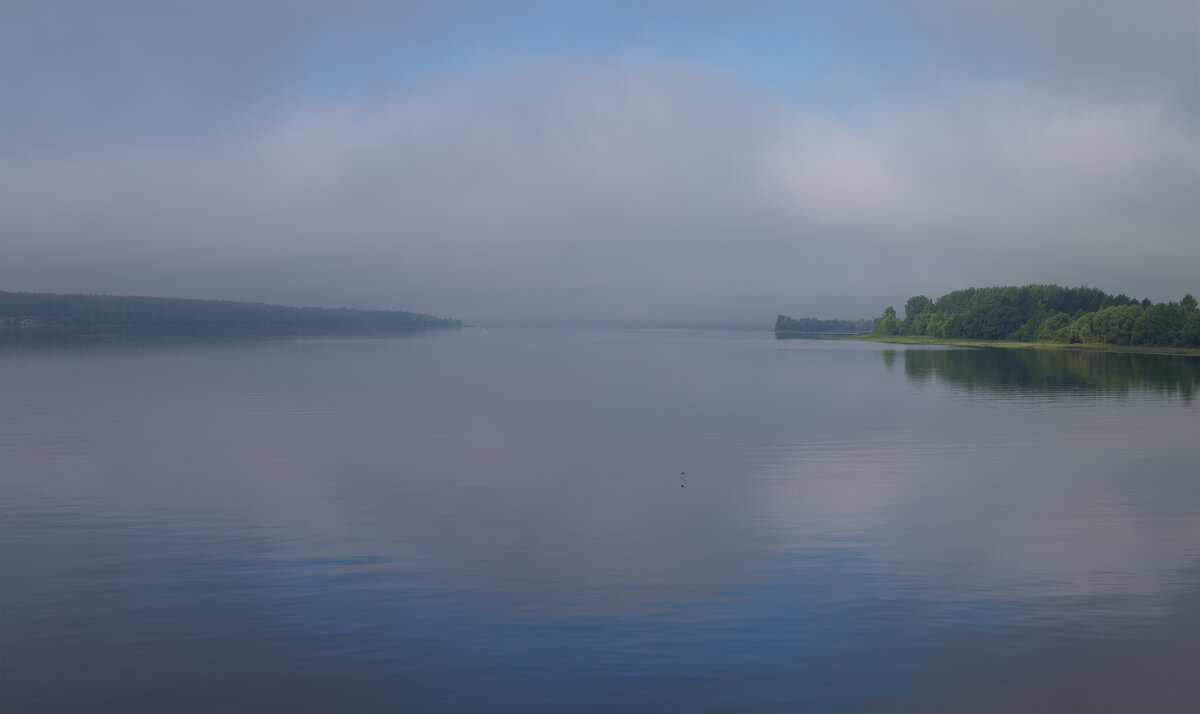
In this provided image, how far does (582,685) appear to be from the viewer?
780 centimetres

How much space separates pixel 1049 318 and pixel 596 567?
12657 centimetres

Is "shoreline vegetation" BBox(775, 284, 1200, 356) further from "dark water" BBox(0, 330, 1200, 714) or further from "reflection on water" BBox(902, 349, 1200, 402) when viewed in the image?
"dark water" BBox(0, 330, 1200, 714)

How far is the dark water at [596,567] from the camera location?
7.94 meters

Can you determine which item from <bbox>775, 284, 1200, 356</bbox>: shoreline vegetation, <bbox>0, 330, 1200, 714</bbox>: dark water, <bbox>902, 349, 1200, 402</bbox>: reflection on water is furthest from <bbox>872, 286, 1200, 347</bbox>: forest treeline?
<bbox>0, 330, 1200, 714</bbox>: dark water

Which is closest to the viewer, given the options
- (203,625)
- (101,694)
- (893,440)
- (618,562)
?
(101,694)

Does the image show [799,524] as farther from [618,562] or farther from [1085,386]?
[1085,386]

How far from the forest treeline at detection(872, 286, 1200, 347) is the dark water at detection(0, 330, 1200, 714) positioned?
80585mm

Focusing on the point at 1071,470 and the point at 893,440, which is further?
the point at 893,440

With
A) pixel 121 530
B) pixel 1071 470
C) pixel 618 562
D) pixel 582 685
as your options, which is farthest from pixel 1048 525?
pixel 121 530

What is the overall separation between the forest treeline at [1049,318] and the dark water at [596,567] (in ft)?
264

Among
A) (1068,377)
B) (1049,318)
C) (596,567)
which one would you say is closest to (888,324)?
(1049,318)

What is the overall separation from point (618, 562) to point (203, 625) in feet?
17.6

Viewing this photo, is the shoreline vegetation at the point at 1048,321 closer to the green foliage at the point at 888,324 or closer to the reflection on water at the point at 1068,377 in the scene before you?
the green foliage at the point at 888,324

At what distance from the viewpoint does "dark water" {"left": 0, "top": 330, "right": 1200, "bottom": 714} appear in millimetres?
7938
